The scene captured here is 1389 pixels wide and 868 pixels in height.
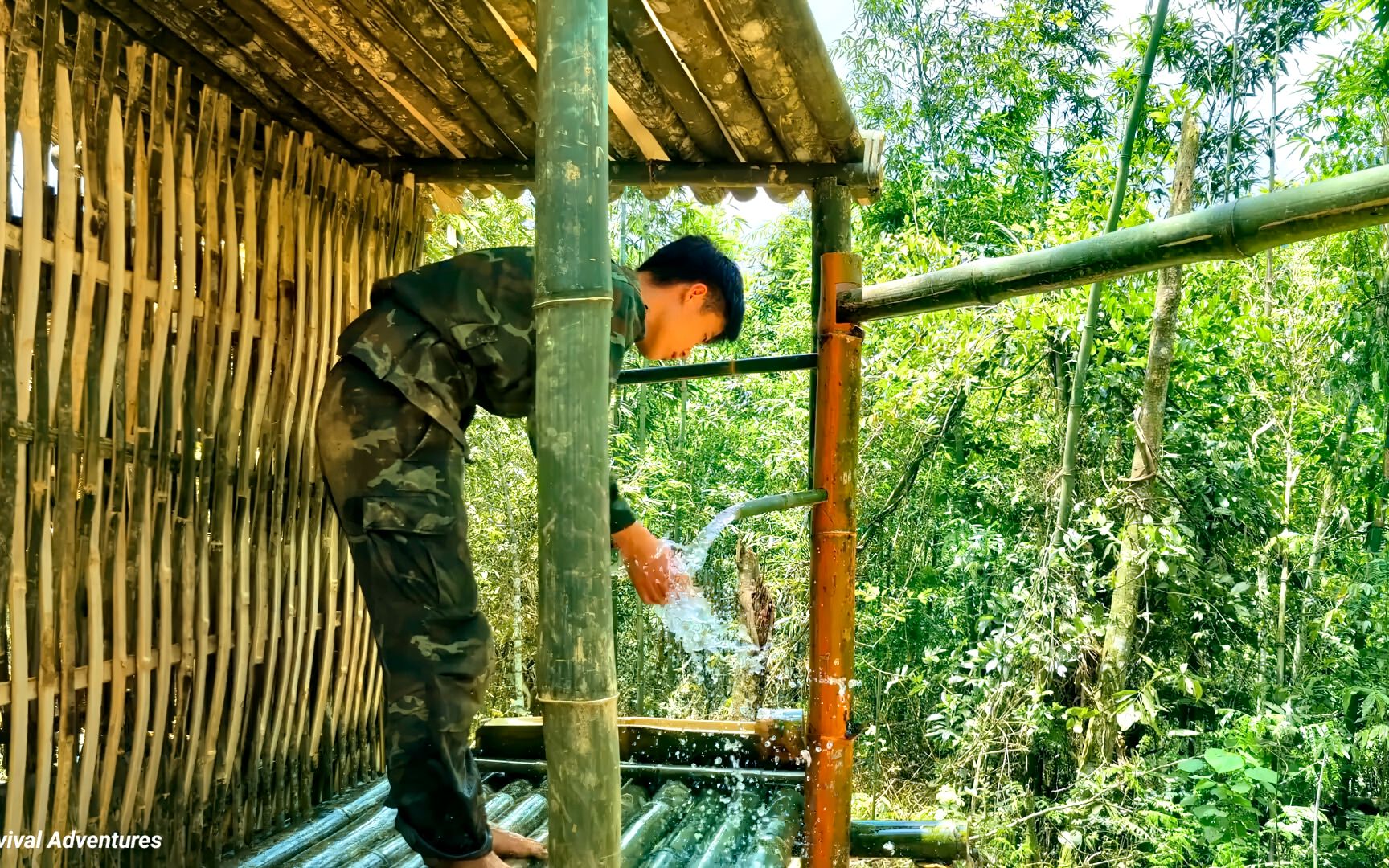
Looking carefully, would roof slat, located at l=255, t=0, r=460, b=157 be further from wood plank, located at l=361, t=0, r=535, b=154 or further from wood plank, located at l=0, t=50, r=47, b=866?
wood plank, located at l=0, t=50, r=47, b=866

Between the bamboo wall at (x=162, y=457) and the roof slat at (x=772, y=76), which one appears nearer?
the bamboo wall at (x=162, y=457)

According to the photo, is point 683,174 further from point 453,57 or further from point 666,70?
point 453,57

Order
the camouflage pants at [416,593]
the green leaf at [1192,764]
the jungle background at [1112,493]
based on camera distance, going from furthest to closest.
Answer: the jungle background at [1112,493] < the green leaf at [1192,764] < the camouflage pants at [416,593]

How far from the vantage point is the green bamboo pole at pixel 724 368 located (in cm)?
316

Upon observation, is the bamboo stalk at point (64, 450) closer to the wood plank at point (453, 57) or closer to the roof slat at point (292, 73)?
the roof slat at point (292, 73)

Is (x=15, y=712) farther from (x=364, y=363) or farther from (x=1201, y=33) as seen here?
(x=1201, y=33)

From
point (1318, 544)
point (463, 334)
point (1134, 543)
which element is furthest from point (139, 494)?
point (1318, 544)

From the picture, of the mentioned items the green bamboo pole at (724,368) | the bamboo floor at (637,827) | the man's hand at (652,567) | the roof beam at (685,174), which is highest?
the roof beam at (685,174)

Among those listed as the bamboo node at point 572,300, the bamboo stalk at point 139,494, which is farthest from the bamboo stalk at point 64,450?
the bamboo node at point 572,300

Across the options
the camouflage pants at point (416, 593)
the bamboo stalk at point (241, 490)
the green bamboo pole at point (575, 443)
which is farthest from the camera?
the bamboo stalk at point (241, 490)

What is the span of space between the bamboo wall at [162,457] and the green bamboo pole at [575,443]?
130 centimetres

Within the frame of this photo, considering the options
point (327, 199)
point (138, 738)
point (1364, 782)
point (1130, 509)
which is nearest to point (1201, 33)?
point (1130, 509)

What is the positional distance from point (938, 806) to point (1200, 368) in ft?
9.99

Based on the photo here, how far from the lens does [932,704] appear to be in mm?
8125
